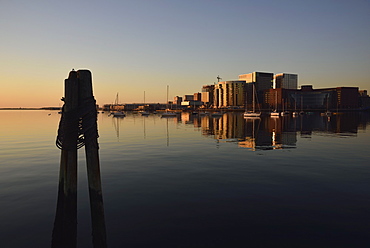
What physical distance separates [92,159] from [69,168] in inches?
39.3

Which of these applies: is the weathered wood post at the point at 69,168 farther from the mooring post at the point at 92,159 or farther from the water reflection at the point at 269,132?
the water reflection at the point at 269,132

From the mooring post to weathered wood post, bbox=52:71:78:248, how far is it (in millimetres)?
275

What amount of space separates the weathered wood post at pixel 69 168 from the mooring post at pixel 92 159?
0.90 ft

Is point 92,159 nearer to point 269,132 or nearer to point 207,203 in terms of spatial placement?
point 207,203

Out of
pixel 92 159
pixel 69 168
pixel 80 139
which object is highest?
pixel 80 139

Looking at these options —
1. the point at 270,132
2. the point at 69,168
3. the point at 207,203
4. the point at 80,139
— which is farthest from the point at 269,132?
the point at 69,168

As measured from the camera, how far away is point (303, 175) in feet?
57.1

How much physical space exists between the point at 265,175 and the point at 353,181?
17.1 feet

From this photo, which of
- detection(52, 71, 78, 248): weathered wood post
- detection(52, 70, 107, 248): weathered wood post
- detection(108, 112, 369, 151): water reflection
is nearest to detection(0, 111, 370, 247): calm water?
detection(52, 71, 78, 248): weathered wood post

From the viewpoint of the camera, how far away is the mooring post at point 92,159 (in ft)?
27.4

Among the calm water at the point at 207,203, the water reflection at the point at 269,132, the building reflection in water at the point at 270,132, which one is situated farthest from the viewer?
the water reflection at the point at 269,132

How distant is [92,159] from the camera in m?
8.34

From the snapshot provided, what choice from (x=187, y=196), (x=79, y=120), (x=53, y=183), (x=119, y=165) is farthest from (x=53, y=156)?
(x=79, y=120)

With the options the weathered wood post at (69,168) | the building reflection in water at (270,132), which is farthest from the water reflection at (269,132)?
the weathered wood post at (69,168)
